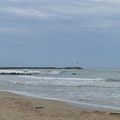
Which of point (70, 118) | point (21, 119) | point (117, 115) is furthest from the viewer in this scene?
point (117, 115)

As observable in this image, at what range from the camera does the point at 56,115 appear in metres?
13.3

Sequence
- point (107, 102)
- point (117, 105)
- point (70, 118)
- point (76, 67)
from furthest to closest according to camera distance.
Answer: point (76, 67) → point (107, 102) → point (117, 105) → point (70, 118)

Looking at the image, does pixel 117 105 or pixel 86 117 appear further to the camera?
pixel 117 105

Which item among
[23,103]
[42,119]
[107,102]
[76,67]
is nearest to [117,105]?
[107,102]

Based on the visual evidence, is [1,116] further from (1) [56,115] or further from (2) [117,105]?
(2) [117,105]

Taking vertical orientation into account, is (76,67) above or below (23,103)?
below

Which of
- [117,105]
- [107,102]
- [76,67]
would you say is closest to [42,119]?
[117,105]

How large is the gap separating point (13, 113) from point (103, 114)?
3098mm

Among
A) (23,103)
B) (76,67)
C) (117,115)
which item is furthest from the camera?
(76,67)

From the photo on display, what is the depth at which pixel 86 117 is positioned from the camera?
13.1 meters

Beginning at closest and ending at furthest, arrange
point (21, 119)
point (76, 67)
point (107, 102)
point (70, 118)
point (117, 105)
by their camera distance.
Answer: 1. point (21, 119)
2. point (70, 118)
3. point (117, 105)
4. point (107, 102)
5. point (76, 67)

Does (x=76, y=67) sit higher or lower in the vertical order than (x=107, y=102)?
lower

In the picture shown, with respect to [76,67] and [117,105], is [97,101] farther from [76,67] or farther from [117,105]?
[76,67]

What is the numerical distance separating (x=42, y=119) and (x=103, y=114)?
269 cm
